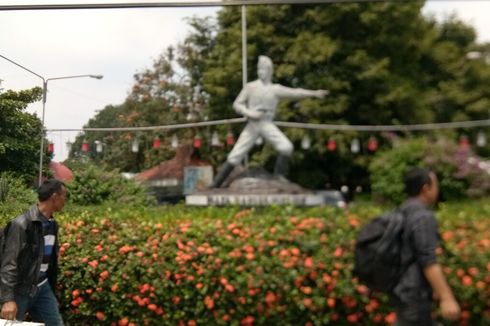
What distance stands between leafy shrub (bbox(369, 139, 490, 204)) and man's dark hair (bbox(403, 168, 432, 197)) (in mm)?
1344

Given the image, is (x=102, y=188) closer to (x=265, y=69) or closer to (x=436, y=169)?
(x=265, y=69)

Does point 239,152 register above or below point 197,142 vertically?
below

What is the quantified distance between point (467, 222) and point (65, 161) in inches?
142

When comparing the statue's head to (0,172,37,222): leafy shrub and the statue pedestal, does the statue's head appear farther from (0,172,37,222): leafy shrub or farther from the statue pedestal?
(0,172,37,222): leafy shrub

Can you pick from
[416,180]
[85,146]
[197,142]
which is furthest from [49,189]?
[197,142]

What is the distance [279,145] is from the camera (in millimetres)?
5441

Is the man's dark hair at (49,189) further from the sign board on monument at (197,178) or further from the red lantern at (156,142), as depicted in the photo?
the sign board on monument at (197,178)

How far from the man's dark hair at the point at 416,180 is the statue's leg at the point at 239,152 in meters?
2.72

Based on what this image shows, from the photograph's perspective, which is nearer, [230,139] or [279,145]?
[279,145]

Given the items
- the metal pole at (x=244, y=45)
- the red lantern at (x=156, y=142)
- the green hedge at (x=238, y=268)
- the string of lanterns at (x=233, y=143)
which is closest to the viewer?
the green hedge at (x=238, y=268)

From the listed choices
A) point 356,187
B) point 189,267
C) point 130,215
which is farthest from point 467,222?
point 130,215

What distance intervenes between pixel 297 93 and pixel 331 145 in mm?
628

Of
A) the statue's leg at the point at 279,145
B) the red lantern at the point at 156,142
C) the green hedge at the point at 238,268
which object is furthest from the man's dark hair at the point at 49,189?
the statue's leg at the point at 279,145

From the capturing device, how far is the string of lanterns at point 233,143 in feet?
14.8
